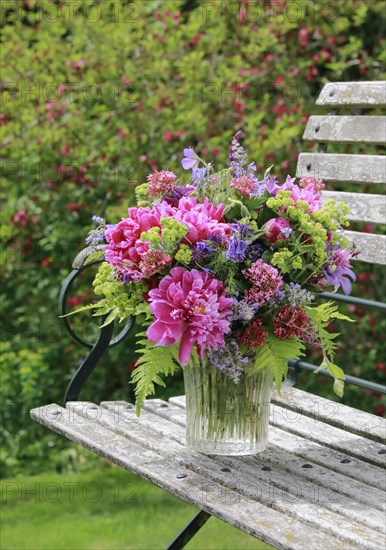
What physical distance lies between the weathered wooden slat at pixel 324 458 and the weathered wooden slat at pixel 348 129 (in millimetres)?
893

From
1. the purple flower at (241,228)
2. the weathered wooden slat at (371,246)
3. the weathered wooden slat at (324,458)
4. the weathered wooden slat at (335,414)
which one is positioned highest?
the purple flower at (241,228)

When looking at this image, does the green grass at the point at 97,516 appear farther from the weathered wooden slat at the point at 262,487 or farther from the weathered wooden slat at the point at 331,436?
the weathered wooden slat at the point at 262,487

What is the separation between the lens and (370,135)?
2.80 m

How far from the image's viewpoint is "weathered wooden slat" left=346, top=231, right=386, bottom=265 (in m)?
2.72

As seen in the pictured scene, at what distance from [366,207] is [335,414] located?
62 centimetres

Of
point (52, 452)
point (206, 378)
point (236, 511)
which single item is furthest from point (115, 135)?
point (236, 511)

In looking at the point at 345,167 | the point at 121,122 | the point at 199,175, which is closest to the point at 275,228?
the point at 199,175

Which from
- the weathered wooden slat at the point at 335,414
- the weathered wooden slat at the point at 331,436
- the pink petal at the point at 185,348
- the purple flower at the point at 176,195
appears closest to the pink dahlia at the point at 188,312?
the pink petal at the point at 185,348

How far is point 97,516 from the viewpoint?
3.90 metres

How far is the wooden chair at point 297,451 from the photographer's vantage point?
69.2 inches

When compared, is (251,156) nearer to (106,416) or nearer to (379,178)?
(379,178)

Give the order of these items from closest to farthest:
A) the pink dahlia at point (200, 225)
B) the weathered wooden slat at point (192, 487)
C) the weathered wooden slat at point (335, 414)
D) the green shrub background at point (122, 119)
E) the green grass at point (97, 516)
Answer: the weathered wooden slat at point (192, 487) < the pink dahlia at point (200, 225) < the weathered wooden slat at point (335, 414) < the green grass at point (97, 516) < the green shrub background at point (122, 119)

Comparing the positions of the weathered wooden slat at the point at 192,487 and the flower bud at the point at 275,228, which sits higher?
the flower bud at the point at 275,228

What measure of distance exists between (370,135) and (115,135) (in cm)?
190
